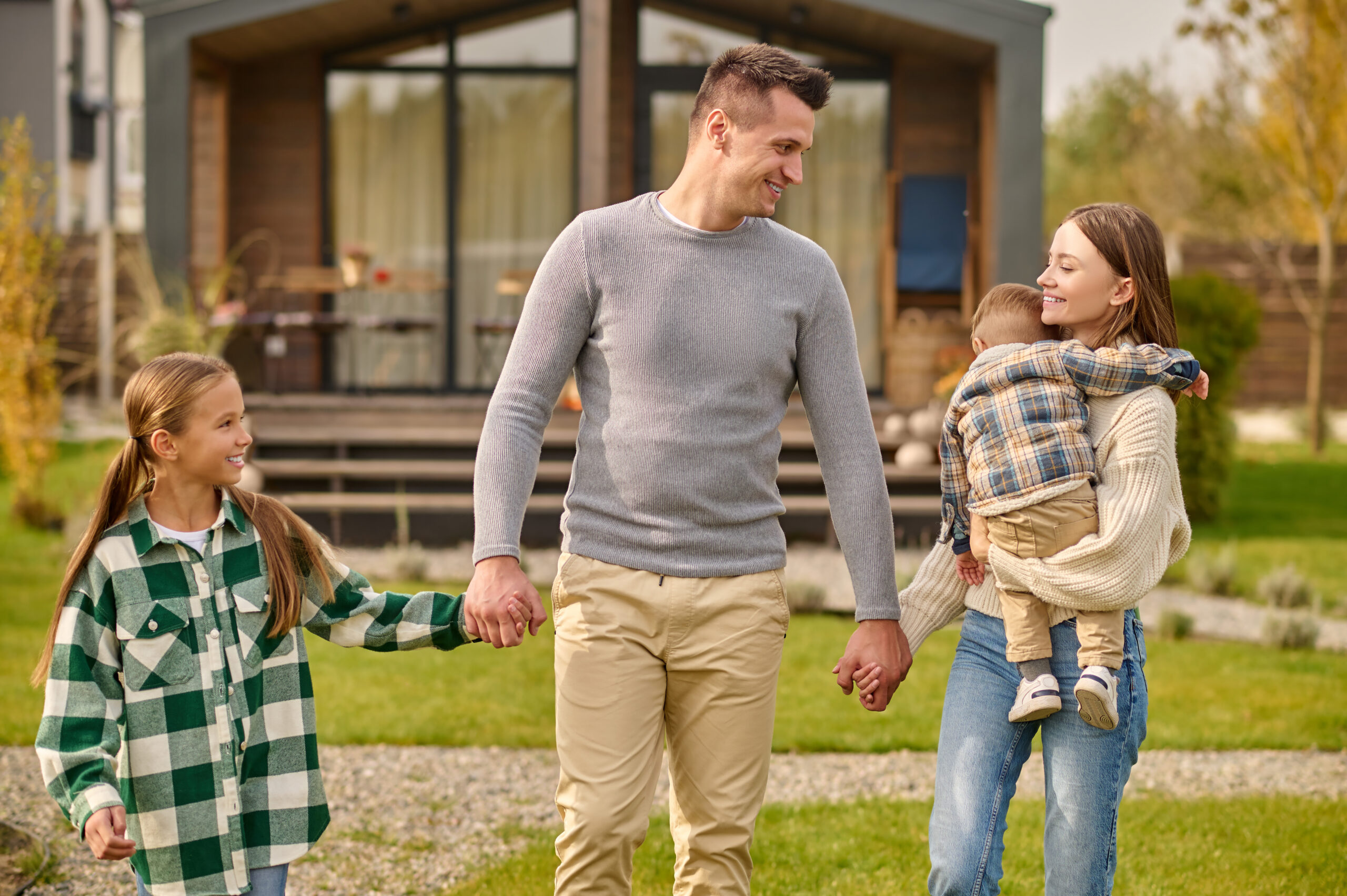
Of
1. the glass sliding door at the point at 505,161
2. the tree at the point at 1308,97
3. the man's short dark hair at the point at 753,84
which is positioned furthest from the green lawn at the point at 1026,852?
the tree at the point at 1308,97

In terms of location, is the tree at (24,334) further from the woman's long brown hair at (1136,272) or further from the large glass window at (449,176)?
the woman's long brown hair at (1136,272)

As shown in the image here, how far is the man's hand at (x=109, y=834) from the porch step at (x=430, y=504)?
6716mm

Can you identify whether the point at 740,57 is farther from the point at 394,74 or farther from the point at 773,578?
Result: the point at 394,74

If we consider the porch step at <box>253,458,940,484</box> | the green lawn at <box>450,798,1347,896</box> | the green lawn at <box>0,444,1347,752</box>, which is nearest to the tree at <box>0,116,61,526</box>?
the porch step at <box>253,458,940,484</box>

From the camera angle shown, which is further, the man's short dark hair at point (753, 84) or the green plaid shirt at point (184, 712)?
the man's short dark hair at point (753, 84)

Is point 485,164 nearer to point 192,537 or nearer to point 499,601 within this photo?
point 192,537

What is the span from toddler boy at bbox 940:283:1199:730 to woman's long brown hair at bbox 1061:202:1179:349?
0.07 m

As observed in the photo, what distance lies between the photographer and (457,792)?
4508mm

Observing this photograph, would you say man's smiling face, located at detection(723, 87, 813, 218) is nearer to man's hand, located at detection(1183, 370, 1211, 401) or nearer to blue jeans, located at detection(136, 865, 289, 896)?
man's hand, located at detection(1183, 370, 1211, 401)

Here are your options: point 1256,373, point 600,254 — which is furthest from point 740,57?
point 1256,373

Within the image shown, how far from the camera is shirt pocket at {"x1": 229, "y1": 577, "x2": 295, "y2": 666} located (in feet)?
8.06

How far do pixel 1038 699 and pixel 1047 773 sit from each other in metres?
0.20

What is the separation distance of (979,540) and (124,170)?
33404 millimetres

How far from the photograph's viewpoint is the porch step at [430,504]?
9.02 m
